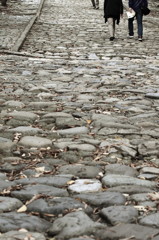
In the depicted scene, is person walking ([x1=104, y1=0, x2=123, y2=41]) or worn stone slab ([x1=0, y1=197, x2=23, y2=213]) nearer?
worn stone slab ([x1=0, y1=197, x2=23, y2=213])

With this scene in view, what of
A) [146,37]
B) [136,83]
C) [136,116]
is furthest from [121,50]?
[136,116]

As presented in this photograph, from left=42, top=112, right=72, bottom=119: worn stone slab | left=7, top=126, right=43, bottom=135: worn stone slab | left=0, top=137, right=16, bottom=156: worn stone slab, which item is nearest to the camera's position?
left=0, top=137, right=16, bottom=156: worn stone slab

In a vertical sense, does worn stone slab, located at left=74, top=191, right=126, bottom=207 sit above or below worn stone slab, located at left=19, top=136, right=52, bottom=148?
above

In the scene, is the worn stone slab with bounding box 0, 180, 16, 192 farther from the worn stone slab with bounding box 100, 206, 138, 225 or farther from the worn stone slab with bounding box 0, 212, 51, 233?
the worn stone slab with bounding box 100, 206, 138, 225

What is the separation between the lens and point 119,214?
8.35ft

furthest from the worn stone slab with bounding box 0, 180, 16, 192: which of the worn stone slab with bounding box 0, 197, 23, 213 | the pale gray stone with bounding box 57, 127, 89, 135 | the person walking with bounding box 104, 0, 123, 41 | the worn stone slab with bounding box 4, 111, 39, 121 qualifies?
the person walking with bounding box 104, 0, 123, 41

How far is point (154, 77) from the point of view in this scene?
7875mm

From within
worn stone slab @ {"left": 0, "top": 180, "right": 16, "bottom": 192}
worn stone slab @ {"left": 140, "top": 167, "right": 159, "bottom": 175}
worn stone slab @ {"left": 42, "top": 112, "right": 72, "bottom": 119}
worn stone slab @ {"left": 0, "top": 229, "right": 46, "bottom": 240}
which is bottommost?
worn stone slab @ {"left": 42, "top": 112, "right": 72, "bottom": 119}

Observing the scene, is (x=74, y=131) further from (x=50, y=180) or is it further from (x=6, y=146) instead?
(x=50, y=180)

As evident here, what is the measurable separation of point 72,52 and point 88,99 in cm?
497

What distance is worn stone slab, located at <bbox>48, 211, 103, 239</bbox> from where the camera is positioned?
2.31 m

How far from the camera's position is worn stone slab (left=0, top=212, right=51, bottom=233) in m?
2.37

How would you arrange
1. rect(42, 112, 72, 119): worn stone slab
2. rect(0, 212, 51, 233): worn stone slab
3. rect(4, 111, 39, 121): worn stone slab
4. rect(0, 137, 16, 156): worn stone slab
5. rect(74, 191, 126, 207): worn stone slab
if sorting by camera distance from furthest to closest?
1. rect(42, 112, 72, 119): worn stone slab
2. rect(4, 111, 39, 121): worn stone slab
3. rect(0, 137, 16, 156): worn stone slab
4. rect(74, 191, 126, 207): worn stone slab
5. rect(0, 212, 51, 233): worn stone slab

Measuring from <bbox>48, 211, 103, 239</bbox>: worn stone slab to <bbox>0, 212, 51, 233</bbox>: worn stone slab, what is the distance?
0.06 metres
